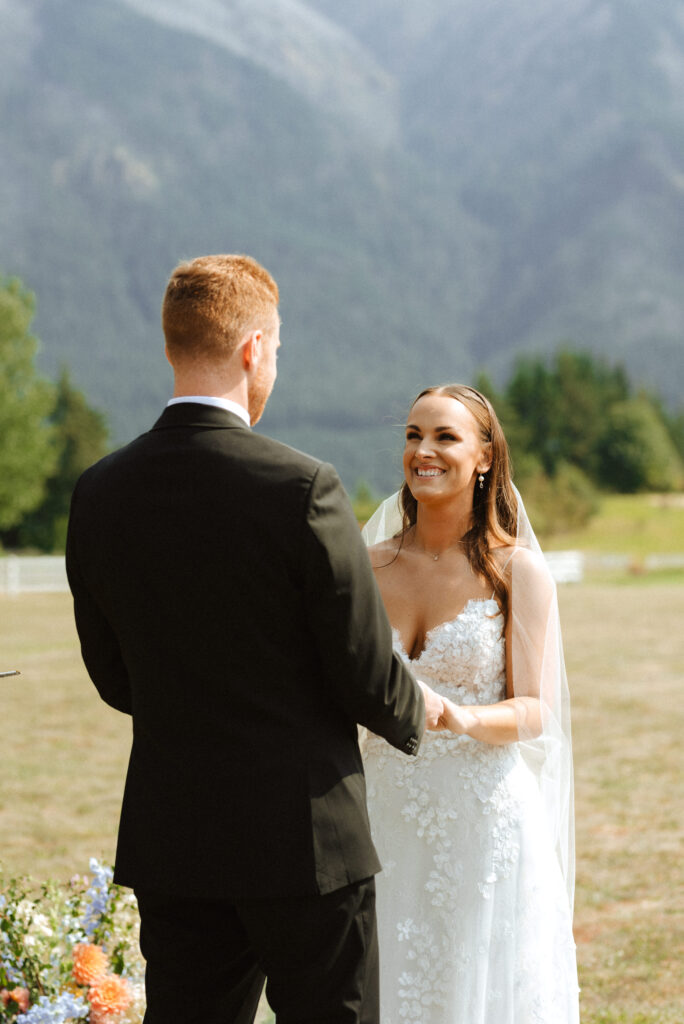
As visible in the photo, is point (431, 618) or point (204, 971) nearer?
point (204, 971)

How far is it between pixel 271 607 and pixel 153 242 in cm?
20014

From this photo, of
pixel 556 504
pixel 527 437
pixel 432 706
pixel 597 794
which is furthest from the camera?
pixel 527 437

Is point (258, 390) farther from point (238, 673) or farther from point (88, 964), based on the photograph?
point (88, 964)

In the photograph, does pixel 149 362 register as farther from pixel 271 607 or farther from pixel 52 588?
pixel 271 607

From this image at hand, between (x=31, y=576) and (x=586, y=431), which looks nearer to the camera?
(x=31, y=576)

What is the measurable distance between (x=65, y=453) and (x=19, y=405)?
13986 millimetres

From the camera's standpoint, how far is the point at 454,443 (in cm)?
340

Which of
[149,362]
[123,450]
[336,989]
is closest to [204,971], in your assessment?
[336,989]

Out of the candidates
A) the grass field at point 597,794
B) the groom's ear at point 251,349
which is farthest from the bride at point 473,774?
the grass field at point 597,794

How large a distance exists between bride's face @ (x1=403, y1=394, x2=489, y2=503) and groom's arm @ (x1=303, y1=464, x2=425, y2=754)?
3.59 feet

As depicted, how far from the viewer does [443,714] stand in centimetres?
290

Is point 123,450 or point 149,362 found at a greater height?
point 149,362

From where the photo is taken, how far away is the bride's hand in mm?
2896

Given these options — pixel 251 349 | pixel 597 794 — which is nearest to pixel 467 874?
pixel 251 349
